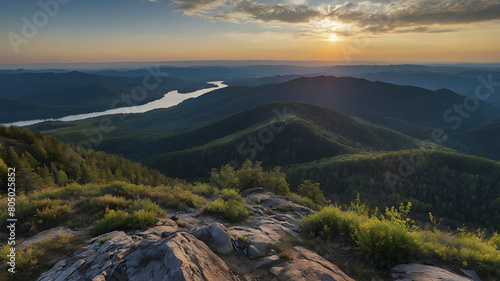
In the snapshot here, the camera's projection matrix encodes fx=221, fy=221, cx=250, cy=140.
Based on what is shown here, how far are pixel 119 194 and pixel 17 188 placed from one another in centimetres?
1080

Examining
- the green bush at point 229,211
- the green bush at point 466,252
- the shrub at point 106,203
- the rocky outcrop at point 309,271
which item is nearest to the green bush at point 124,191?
the shrub at point 106,203

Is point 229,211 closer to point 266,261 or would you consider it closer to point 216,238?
point 216,238

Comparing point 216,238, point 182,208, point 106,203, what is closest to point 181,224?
point 182,208

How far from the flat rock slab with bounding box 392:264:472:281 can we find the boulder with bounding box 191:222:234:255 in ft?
19.6

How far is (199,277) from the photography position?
5.91 meters

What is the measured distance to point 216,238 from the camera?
28.8 ft

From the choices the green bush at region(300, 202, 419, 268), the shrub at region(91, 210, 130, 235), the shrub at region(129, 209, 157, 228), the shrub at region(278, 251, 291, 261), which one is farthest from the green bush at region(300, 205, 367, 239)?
the shrub at region(91, 210, 130, 235)

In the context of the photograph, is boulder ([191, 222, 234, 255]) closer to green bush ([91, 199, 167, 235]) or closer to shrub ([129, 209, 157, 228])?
Answer: shrub ([129, 209, 157, 228])

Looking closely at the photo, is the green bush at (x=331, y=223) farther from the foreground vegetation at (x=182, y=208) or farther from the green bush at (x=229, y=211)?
the green bush at (x=229, y=211)

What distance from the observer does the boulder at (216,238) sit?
8438 millimetres

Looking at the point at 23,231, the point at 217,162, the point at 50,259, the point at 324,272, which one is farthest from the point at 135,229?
the point at 217,162

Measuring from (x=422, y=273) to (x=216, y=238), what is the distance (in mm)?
7317

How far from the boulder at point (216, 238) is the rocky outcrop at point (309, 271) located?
189cm

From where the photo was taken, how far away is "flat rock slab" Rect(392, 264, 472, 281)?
716 cm
